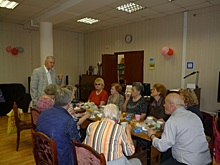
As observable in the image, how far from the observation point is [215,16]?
15.0 ft

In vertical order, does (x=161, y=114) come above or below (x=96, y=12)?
below

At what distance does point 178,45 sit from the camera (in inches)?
207

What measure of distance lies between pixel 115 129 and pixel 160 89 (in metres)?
1.62

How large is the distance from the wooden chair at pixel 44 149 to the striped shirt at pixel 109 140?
30 cm

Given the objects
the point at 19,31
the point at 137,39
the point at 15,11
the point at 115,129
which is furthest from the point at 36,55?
the point at 115,129

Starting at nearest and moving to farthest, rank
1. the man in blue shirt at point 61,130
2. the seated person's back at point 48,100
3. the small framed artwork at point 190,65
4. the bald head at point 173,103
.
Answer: the man in blue shirt at point 61,130
the bald head at point 173,103
the seated person's back at point 48,100
the small framed artwork at point 190,65

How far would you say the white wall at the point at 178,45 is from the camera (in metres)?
4.68

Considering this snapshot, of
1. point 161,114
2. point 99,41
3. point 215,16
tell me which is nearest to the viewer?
point 161,114

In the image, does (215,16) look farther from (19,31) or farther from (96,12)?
(19,31)

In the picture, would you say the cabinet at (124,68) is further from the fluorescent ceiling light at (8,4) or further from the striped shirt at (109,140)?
the striped shirt at (109,140)

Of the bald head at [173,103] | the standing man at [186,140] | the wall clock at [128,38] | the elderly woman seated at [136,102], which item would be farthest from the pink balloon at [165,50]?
the standing man at [186,140]

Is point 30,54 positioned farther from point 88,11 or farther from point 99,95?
point 99,95

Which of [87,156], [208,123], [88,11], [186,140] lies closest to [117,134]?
[87,156]

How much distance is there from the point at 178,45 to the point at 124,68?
6.46 feet
